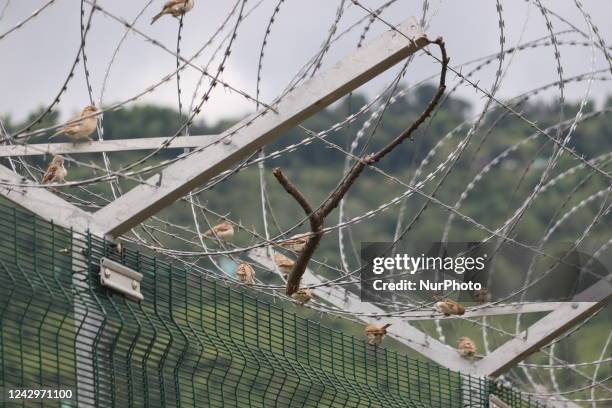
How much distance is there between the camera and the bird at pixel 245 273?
759 cm

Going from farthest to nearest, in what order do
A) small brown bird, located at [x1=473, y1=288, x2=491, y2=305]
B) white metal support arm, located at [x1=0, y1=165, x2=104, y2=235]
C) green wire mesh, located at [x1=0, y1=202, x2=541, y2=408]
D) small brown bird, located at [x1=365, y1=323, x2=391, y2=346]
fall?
small brown bird, located at [x1=473, y1=288, x2=491, y2=305] → small brown bird, located at [x1=365, y1=323, x2=391, y2=346] → white metal support arm, located at [x1=0, y1=165, x2=104, y2=235] → green wire mesh, located at [x1=0, y1=202, x2=541, y2=408]

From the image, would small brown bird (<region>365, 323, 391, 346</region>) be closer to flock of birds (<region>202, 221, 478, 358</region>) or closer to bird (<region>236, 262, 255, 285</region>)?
flock of birds (<region>202, 221, 478, 358</region>)

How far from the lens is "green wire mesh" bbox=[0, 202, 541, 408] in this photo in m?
5.54

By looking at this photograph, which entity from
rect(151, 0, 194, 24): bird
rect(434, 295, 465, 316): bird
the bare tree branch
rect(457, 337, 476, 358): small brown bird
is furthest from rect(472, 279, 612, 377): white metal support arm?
rect(151, 0, 194, 24): bird

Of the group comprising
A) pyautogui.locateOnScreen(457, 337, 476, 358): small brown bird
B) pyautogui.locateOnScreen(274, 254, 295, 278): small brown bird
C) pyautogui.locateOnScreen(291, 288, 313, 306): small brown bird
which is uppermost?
pyautogui.locateOnScreen(274, 254, 295, 278): small brown bird

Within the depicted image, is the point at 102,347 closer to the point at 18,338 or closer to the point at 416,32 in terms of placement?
the point at 18,338

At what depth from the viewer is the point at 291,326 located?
697 cm

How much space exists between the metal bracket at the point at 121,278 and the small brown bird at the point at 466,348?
246 cm

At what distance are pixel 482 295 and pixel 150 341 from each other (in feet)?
9.94

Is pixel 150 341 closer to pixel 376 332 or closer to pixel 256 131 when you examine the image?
pixel 256 131

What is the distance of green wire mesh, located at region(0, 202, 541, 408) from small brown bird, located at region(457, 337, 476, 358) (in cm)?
67

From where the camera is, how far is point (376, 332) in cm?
783

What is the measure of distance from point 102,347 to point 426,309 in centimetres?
204

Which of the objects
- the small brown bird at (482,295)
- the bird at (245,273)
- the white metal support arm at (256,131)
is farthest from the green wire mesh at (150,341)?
the small brown bird at (482,295)
